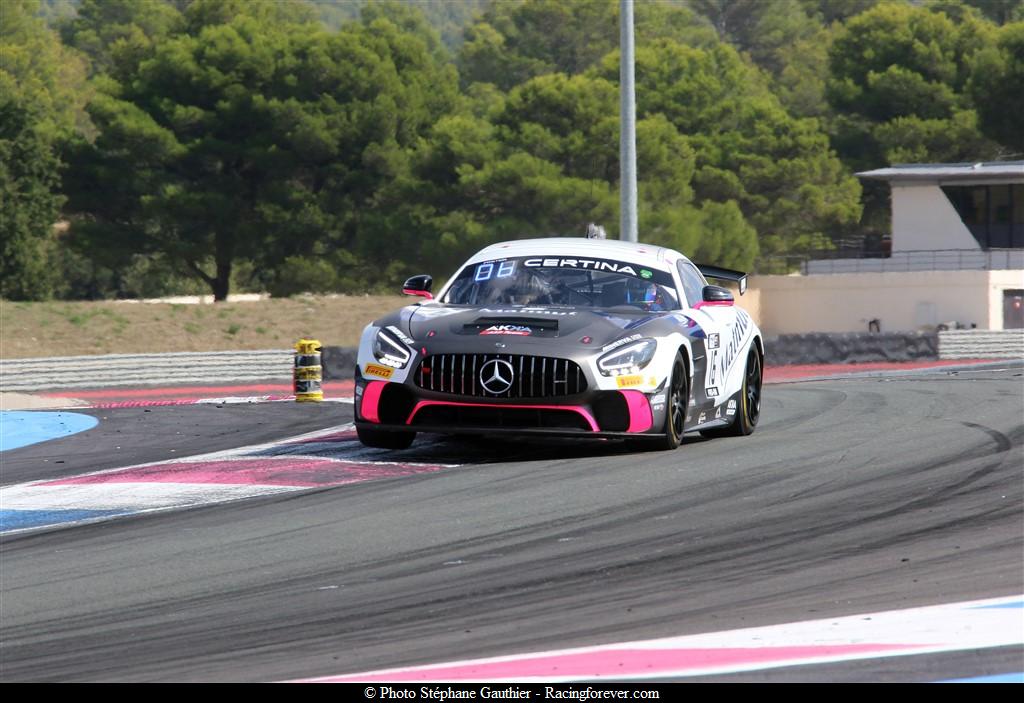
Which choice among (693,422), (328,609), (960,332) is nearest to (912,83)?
(960,332)

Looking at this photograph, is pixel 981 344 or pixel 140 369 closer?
pixel 140 369

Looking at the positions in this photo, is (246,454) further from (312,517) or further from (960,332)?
(960,332)

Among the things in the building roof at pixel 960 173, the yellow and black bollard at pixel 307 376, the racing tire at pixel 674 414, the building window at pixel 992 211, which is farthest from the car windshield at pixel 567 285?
the building window at pixel 992 211

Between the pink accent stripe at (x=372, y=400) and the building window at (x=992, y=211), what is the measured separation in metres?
45.9

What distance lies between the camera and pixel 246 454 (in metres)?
10.7

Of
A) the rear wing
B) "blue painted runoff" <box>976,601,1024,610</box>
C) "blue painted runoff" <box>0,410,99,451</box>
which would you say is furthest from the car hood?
"blue painted runoff" <box>976,601,1024,610</box>

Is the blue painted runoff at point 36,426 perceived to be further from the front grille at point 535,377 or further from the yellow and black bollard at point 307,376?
the front grille at point 535,377

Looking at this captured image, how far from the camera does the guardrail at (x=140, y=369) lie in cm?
2592

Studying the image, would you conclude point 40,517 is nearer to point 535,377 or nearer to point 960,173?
point 535,377

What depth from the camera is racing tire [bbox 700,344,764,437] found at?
11562mm

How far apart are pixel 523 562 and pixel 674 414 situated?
12.5ft

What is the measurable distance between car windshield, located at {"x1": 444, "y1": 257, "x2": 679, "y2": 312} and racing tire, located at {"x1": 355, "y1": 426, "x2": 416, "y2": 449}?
3.45 ft

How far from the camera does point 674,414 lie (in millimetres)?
10164

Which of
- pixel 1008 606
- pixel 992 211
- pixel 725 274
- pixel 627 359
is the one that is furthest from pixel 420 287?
pixel 992 211
